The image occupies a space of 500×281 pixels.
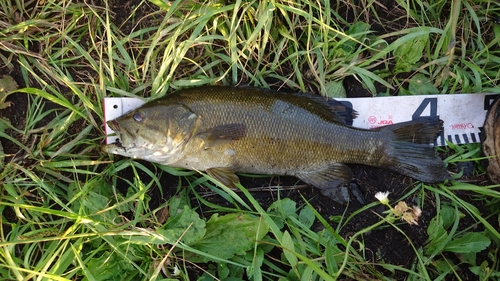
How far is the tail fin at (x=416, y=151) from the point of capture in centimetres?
327

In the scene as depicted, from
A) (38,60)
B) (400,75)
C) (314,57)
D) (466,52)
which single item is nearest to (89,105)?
(38,60)

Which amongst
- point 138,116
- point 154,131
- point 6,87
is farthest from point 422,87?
point 6,87

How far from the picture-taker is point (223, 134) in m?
3.06

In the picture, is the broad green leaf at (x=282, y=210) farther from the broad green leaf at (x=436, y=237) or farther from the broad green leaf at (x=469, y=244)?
the broad green leaf at (x=469, y=244)

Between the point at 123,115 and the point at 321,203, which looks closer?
the point at 123,115

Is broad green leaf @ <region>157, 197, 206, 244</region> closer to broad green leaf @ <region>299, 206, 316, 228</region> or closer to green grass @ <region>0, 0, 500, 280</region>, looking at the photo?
green grass @ <region>0, 0, 500, 280</region>

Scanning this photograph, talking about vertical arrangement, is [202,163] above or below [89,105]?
below

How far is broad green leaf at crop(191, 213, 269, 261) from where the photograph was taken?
2.93 metres

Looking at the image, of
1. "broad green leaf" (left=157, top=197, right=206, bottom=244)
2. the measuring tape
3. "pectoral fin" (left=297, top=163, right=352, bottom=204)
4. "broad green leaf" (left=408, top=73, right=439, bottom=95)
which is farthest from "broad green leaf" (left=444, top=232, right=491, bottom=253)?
"broad green leaf" (left=157, top=197, right=206, bottom=244)

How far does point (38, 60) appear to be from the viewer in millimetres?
3340

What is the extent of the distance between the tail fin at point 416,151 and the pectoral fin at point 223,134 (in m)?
1.19

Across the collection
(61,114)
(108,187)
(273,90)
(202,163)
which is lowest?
(108,187)

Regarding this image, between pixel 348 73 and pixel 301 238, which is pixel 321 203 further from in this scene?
pixel 348 73

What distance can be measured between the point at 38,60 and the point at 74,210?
1.32 metres
